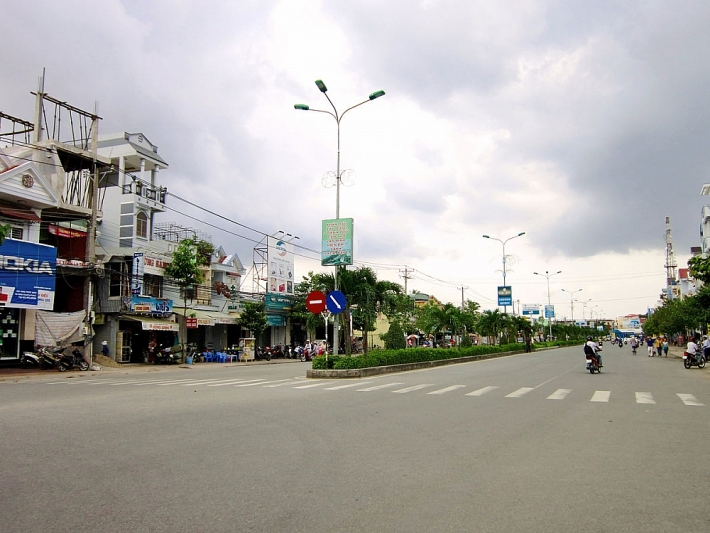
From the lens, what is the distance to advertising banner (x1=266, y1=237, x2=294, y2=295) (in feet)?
143

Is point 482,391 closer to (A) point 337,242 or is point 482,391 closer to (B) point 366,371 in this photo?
(B) point 366,371

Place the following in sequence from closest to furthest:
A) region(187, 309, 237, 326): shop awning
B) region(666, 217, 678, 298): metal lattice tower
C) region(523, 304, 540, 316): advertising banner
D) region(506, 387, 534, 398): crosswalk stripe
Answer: region(506, 387, 534, 398): crosswalk stripe < region(187, 309, 237, 326): shop awning < region(523, 304, 540, 316): advertising banner < region(666, 217, 678, 298): metal lattice tower

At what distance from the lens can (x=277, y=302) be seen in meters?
45.3

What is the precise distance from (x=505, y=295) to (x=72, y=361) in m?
31.7

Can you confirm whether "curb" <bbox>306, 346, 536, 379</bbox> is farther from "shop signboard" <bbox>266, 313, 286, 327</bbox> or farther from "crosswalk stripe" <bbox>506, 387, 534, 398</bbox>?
"shop signboard" <bbox>266, 313, 286, 327</bbox>

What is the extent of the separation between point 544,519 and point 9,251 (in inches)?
1045

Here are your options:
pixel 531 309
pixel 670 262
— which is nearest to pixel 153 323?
pixel 531 309

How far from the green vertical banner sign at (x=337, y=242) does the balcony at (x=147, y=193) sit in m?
19.3

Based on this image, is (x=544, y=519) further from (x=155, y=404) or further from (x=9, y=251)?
(x=9, y=251)

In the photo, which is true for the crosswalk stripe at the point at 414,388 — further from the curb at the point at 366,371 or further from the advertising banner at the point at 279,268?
the advertising banner at the point at 279,268

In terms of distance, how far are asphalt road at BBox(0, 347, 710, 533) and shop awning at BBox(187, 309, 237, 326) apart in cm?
2435

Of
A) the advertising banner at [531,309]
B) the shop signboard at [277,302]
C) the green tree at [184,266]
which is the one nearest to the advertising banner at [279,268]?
the shop signboard at [277,302]

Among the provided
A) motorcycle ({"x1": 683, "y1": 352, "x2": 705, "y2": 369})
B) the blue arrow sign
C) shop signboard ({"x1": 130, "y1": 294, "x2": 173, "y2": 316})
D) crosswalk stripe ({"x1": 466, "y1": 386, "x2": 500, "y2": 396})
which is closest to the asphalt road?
crosswalk stripe ({"x1": 466, "y1": 386, "x2": 500, "y2": 396})

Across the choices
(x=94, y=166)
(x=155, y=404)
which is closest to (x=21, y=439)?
(x=155, y=404)
